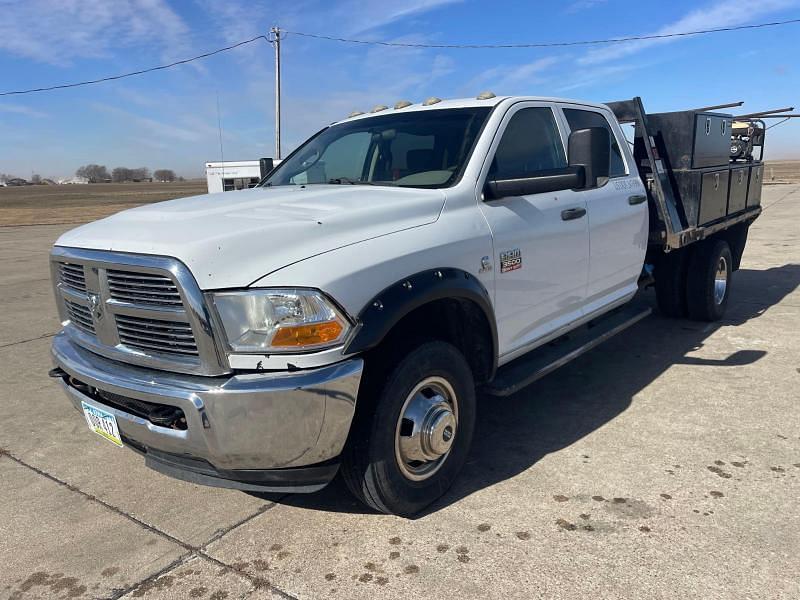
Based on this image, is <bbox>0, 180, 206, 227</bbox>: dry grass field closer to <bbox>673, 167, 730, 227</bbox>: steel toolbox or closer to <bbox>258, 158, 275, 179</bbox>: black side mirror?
<bbox>258, 158, 275, 179</bbox>: black side mirror

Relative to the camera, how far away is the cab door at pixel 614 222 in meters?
4.34

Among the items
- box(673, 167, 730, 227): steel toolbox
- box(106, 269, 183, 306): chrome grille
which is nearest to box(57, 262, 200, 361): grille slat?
box(106, 269, 183, 306): chrome grille

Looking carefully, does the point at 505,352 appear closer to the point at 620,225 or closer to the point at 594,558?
the point at 594,558

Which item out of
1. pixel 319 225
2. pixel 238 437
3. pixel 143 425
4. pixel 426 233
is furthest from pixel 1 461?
pixel 426 233

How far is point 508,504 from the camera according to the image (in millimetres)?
3166

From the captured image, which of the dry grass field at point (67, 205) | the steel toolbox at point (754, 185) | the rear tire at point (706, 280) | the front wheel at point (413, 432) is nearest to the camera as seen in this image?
the front wheel at point (413, 432)

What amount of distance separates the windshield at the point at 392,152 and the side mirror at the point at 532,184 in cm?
20

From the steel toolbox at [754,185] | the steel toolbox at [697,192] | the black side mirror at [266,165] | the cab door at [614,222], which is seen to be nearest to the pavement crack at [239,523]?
the cab door at [614,222]

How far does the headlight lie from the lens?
245 centimetres

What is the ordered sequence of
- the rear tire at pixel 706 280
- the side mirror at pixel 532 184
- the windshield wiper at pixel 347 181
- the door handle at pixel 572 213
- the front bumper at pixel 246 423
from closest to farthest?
1. the front bumper at pixel 246 423
2. the side mirror at pixel 532 184
3. the windshield wiper at pixel 347 181
4. the door handle at pixel 572 213
5. the rear tire at pixel 706 280

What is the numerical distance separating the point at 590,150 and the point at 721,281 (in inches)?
160

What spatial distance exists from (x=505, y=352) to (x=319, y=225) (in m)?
1.39

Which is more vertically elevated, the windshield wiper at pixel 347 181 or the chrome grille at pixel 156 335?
the windshield wiper at pixel 347 181

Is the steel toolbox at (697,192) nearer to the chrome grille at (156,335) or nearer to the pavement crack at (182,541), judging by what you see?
the pavement crack at (182,541)
